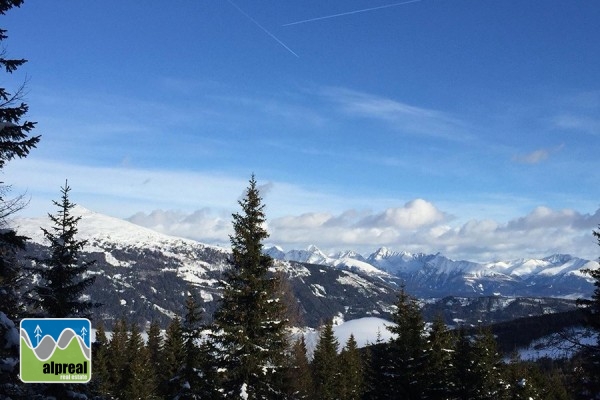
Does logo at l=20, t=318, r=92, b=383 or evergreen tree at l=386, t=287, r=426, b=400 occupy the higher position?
logo at l=20, t=318, r=92, b=383

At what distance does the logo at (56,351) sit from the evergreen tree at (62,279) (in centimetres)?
915

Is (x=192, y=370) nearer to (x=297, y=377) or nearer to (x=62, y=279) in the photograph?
(x=62, y=279)

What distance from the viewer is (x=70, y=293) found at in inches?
848

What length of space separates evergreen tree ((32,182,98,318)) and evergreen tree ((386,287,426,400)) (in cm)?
1881

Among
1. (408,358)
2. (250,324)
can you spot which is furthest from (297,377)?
(250,324)

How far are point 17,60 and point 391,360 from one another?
89.3 ft

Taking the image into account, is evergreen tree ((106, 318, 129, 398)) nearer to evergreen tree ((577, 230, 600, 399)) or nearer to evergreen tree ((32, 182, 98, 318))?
evergreen tree ((32, 182, 98, 318))

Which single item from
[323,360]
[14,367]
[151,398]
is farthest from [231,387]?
[323,360]

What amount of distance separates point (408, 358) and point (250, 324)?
11.5 m

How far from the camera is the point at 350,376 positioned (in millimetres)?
62375

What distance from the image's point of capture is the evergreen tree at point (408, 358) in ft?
102

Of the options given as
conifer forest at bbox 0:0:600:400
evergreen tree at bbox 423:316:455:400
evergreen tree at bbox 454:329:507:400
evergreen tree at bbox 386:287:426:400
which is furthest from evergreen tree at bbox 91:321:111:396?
evergreen tree at bbox 454:329:507:400

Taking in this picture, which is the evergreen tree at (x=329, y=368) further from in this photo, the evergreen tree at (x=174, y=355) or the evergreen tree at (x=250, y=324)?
the evergreen tree at (x=250, y=324)

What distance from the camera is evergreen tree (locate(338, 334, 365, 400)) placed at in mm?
55938
